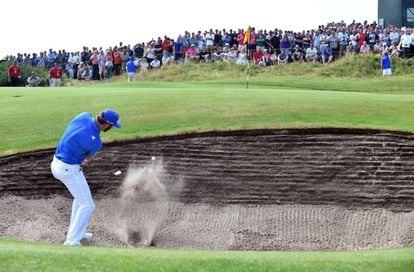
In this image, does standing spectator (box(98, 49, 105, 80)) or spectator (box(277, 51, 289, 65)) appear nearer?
spectator (box(277, 51, 289, 65))

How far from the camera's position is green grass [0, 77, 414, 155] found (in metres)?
20.6

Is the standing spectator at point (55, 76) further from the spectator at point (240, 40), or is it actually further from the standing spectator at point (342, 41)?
the standing spectator at point (342, 41)

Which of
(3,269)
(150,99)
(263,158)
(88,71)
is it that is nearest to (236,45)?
(88,71)

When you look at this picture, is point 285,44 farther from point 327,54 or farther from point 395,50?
point 395,50

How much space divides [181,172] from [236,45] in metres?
31.3

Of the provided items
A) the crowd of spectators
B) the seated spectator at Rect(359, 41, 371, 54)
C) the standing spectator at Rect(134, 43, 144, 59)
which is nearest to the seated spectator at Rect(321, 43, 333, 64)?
the crowd of spectators

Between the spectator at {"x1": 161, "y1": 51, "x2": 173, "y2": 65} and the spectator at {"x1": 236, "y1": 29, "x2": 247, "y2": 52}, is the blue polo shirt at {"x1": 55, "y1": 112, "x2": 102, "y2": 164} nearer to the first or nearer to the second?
the spectator at {"x1": 236, "y1": 29, "x2": 247, "y2": 52}

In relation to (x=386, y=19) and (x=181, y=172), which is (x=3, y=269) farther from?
(x=386, y=19)

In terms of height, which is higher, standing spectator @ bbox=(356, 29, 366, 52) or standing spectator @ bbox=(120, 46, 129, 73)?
standing spectator @ bbox=(356, 29, 366, 52)

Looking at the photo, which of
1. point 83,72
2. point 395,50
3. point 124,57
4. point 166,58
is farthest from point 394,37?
point 83,72

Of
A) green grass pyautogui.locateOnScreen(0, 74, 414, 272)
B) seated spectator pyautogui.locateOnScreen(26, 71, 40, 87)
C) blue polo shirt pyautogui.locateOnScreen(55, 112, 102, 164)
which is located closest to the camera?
green grass pyautogui.locateOnScreen(0, 74, 414, 272)

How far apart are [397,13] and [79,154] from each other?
47210 millimetres

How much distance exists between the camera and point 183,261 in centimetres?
1021

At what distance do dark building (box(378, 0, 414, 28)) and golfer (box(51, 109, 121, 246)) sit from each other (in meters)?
46.4
